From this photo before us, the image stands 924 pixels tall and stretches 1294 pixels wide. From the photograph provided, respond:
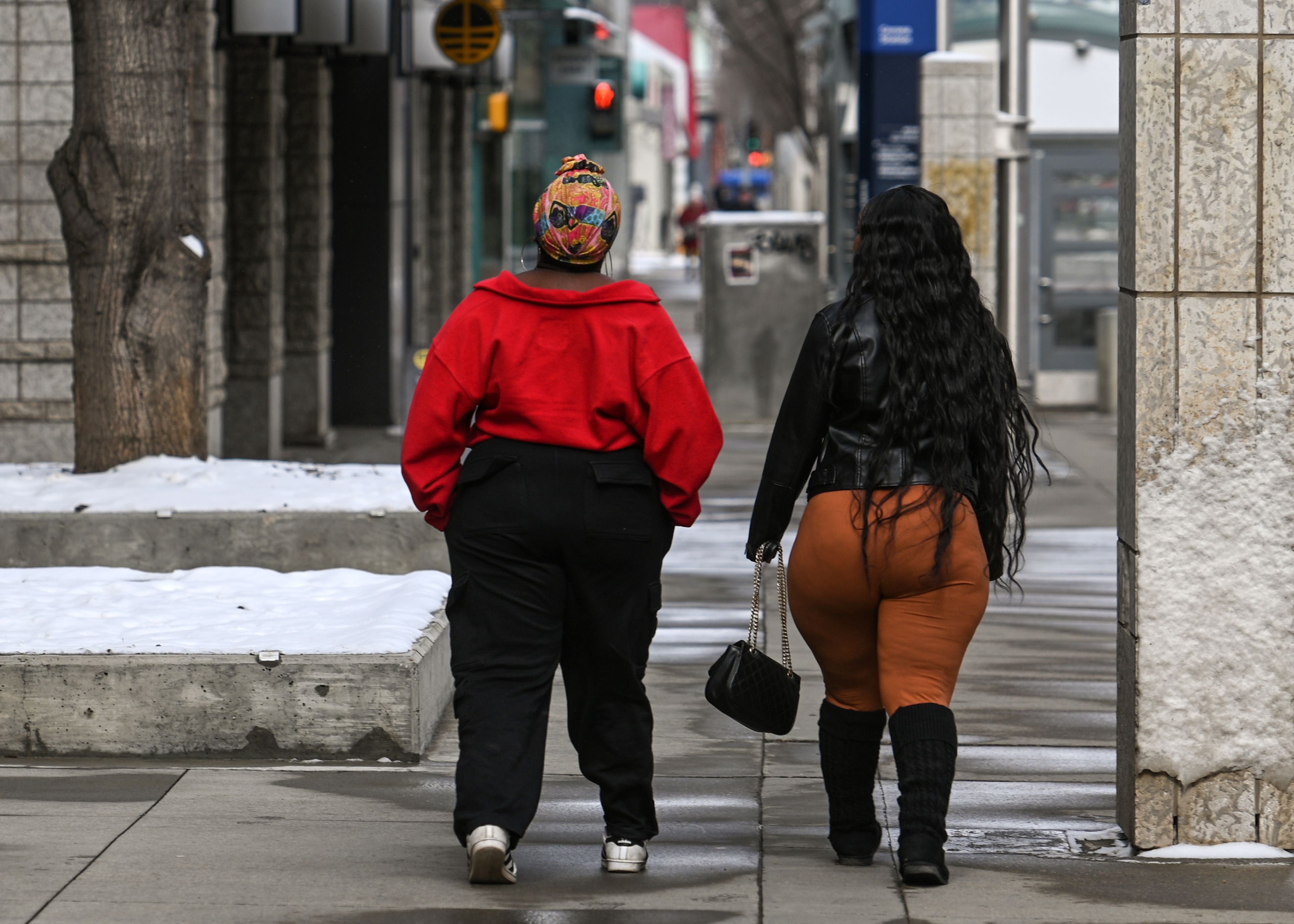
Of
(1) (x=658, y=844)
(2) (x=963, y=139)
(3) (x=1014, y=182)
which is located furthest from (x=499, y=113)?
(1) (x=658, y=844)

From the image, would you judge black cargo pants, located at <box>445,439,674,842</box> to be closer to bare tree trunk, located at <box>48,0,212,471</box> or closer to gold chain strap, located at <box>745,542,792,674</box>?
→ gold chain strap, located at <box>745,542,792,674</box>

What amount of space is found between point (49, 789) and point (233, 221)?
28.6ft

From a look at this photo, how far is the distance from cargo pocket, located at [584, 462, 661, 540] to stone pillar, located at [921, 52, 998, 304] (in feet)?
28.3

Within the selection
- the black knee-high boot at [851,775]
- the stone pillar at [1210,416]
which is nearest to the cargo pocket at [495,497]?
the black knee-high boot at [851,775]

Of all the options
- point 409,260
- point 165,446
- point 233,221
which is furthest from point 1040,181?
point 165,446

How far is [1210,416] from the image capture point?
16.3ft

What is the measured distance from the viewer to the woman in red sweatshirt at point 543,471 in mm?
4773

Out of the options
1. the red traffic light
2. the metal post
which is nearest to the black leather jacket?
the metal post

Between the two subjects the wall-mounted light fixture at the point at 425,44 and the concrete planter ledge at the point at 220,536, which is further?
the wall-mounted light fixture at the point at 425,44

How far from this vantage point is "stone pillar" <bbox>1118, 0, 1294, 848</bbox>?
16.2ft

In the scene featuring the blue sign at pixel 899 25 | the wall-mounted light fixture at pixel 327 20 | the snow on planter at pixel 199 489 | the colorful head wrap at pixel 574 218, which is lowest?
the snow on planter at pixel 199 489

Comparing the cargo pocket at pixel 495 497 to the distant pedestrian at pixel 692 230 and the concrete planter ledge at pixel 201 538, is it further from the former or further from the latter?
the distant pedestrian at pixel 692 230

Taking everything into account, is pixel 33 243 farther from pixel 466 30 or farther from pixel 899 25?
pixel 899 25

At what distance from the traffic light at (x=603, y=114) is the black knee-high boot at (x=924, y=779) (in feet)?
68.7
